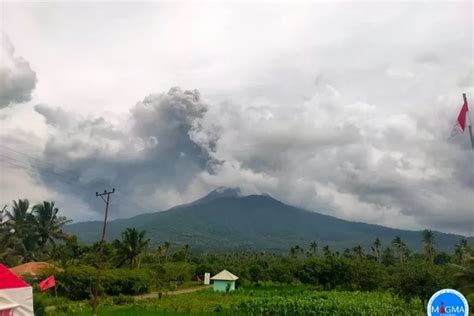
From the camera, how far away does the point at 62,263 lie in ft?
144

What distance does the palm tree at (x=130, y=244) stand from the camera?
59.8m

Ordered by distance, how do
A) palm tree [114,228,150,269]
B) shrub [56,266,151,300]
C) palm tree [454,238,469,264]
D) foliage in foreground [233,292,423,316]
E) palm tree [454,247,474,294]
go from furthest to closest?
1. palm tree [114,228,150,269]
2. shrub [56,266,151,300]
3. palm tree [454,238,469,264]
4. foliage in foreground [233,292,423,316]
5. palm tree [454,247,474,294]

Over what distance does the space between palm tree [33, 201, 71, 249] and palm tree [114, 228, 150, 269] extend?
680 centimetres

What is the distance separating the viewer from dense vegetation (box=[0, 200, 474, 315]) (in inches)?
1254

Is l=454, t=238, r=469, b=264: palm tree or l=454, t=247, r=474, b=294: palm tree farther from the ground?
l=454, t=238, r=469, b=264: palm tree

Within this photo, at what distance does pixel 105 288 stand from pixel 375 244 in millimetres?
71762

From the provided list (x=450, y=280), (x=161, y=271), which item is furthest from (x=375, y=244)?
(x=450, y=280)

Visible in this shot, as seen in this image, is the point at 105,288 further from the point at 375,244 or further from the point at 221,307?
the point at 375,244

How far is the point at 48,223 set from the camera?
191 feet

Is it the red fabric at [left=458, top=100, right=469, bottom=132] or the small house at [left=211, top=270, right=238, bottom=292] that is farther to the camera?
the small house at [left=211, top=270, right=238, bottom=292]

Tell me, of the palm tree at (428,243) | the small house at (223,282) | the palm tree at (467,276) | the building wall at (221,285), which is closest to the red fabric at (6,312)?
the palm tree at (467,276)
